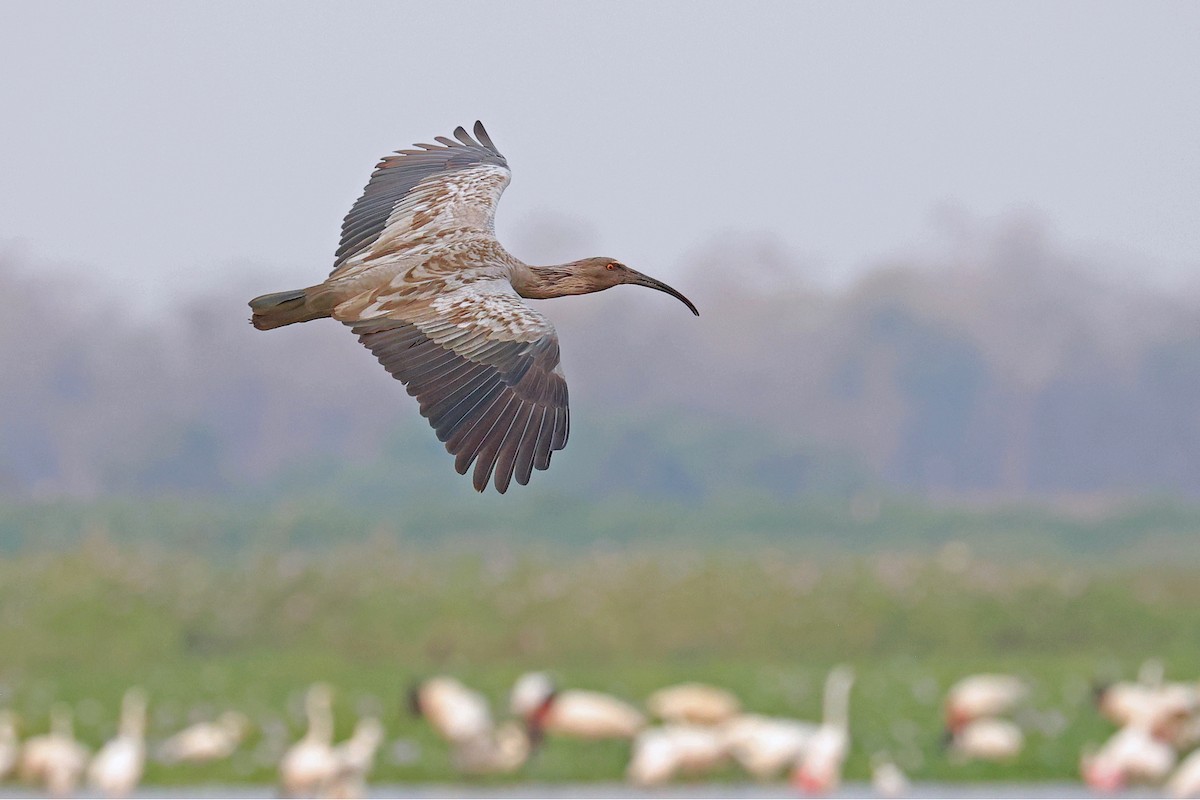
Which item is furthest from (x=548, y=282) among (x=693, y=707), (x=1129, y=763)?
(x=1129, y=763)

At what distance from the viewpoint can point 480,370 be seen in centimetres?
625

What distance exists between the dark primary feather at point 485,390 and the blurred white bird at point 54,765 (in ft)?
32.0

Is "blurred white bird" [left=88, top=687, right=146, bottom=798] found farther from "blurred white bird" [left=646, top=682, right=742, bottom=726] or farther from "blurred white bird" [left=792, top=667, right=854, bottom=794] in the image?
"blurred white bird" [left=792, top=667, right=854, bottom=794]

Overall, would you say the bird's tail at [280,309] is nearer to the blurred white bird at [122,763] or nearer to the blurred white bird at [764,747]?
the blurred white bird at [122,763]

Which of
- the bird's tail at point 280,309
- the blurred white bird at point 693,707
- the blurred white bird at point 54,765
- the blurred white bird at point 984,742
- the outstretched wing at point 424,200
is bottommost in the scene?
the blurred white bird at point 54,765

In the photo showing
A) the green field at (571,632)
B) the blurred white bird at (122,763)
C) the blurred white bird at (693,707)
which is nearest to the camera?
the blurred white bird at (122,763)

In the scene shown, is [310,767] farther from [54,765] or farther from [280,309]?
[280,309]

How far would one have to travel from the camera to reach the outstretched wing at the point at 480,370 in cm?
602

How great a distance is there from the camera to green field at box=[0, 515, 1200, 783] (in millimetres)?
17297

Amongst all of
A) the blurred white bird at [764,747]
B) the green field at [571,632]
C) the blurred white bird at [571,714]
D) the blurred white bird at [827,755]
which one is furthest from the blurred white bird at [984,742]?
the blurred white bird at [571,714]

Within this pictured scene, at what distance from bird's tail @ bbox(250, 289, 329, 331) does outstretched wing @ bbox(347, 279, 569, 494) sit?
0.53ft

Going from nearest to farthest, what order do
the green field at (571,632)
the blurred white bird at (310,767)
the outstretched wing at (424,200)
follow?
the outstretched wing at (424,200) < the blurred white bird at (310,767) < the green field at (571,632)

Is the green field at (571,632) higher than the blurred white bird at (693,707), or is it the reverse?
the green field at (571,632)

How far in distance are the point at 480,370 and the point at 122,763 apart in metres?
9.47
